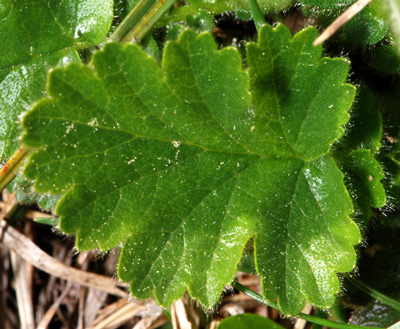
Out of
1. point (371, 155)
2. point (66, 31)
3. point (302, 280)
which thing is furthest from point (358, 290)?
point (66, 31)

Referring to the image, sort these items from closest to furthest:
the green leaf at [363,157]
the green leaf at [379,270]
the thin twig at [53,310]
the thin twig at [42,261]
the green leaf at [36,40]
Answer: the green leaf at [363,157]
the green leaf at [36,40]
the green leaf at [379,270]
the thin twig at [42,261]
the thin twig at [53,310]

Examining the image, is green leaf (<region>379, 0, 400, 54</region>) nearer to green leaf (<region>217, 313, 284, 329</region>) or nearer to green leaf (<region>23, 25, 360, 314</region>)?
green leaf (<region>23, 25, 360, 314</region>)

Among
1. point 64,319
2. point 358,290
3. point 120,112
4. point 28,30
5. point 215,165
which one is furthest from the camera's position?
point 64,319

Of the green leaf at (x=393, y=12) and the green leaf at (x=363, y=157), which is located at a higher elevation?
the green leaf at (x=393, y=12)

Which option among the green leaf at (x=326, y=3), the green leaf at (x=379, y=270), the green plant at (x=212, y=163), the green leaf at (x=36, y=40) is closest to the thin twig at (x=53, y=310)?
the green leaf at (x=36, y=40)

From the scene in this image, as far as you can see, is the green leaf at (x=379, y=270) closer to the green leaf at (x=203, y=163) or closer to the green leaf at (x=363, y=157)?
the green leaf at (x=363, y=157)

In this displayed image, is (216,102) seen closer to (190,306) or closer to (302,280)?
(302,280)

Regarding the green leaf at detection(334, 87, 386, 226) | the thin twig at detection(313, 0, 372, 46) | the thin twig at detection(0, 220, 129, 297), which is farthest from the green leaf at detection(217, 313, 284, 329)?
the thin twig at detection(313, 0, 372, 46)

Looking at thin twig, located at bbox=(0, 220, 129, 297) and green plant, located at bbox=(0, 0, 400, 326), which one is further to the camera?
thin twig, located at bbox=(0, 220, 129, 297)
